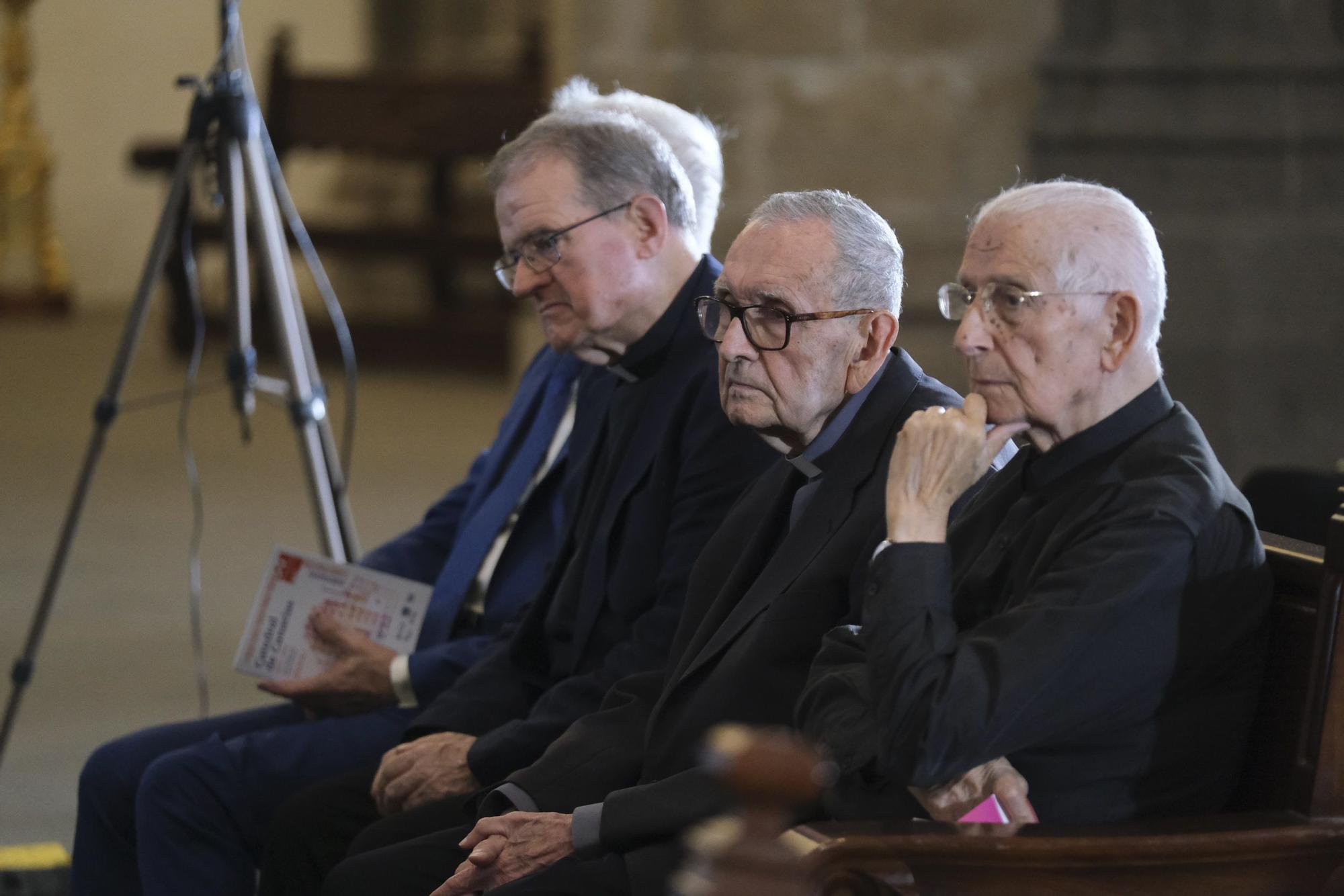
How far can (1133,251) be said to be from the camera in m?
1.95

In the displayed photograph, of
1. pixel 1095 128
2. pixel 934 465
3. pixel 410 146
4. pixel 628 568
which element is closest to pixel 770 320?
pixel 934 465

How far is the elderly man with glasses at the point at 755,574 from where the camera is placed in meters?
2.21

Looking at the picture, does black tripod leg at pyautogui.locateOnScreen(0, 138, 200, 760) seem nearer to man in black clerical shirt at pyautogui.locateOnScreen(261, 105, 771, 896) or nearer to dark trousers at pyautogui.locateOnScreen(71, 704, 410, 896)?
dark trousers at pyautogui.locateOnScreen(71, 704, 410, 896)

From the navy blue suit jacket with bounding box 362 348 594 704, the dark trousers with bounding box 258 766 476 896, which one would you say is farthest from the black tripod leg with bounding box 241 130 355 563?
the dark trousers with bounding box 258 766 476 896

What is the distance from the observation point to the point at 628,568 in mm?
2717

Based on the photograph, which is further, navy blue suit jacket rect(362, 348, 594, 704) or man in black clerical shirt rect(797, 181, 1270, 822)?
navy blue suit jacket rect(362, 348, 594, 704)

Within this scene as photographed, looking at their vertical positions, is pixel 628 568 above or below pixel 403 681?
above

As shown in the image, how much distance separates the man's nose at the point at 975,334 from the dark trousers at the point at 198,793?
4.70 ft

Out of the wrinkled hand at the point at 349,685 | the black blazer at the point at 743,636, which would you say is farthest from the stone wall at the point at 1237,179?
the black blazer at the point at 743,636

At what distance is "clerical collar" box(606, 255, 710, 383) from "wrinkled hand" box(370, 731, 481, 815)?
0.68m

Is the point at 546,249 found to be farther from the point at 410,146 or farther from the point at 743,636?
Result: the point at 410,146

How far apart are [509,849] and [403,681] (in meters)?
0.80

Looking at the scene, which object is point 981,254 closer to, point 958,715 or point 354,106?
point 958,715

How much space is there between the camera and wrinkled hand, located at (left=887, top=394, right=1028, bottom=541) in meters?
1.89
